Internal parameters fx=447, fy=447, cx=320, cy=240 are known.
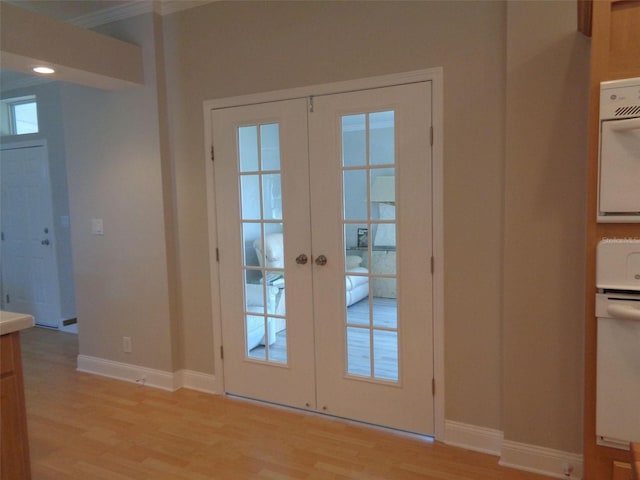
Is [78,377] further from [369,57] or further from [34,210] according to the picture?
[369,57]

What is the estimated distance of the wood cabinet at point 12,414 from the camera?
71.4 inches

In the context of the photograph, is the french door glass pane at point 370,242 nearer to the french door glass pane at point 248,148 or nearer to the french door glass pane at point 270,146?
the french door glass pane at point 270,146

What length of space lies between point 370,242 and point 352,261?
16 cm

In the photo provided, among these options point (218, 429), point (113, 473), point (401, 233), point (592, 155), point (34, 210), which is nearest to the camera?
point (592, 155)

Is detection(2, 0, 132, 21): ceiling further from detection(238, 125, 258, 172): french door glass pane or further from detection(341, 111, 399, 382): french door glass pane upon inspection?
detection(341, 111, 399, 382): french door glass pane

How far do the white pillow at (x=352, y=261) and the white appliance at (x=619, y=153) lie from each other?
1.34 meters

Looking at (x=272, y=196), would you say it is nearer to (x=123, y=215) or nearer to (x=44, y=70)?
(x=123, y=215)

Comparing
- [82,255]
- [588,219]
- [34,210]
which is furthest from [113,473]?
[34,210]

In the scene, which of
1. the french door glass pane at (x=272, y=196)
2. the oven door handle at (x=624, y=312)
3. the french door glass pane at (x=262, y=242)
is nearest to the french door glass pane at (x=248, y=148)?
the french door glass pane at (x=262, y=242)

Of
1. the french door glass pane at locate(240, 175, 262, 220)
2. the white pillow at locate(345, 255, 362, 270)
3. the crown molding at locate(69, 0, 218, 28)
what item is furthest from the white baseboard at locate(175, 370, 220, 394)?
the crown molding at locate(69, 0, 218, 28)

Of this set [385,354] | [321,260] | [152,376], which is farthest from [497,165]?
[152,376]

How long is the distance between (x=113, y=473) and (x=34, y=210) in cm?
356

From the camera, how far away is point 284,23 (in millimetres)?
2709

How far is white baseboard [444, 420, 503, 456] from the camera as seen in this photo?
235 cm
